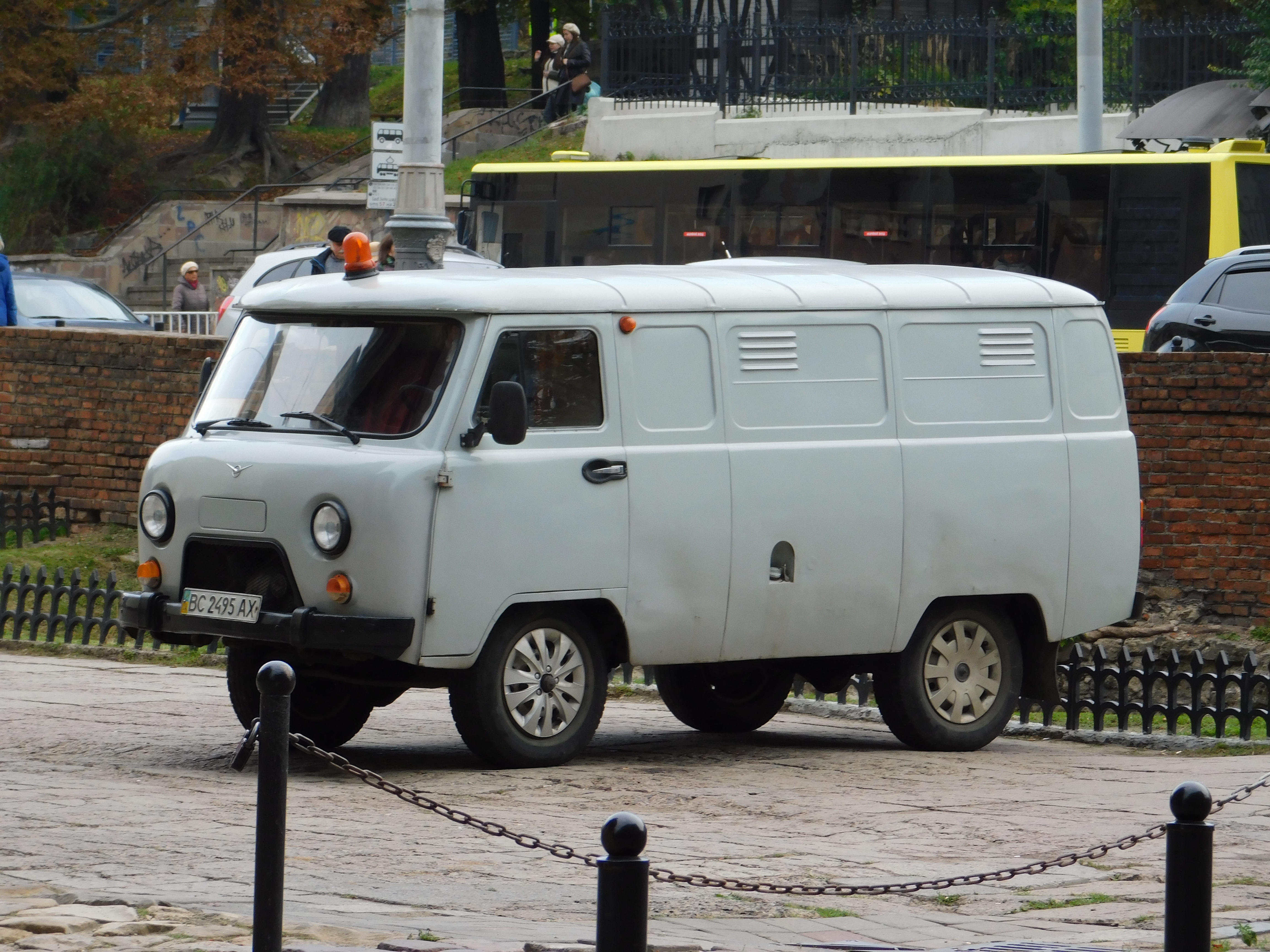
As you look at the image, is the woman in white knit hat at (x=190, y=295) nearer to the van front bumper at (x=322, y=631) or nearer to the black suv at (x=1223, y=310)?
the black suv at (x=1223, y=310)

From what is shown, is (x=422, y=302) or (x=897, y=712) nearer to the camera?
(x=422, y=302)

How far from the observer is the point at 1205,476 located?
14.7 metres

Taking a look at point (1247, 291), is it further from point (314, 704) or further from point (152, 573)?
point (152, 573)

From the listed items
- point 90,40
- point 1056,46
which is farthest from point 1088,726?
point 90,40

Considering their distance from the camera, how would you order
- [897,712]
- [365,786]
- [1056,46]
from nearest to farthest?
[365,786], [897,712], [1056,46]

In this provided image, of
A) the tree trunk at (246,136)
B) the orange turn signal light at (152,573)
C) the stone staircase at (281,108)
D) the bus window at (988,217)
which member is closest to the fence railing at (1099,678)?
the orange turn signal light at (152,573)

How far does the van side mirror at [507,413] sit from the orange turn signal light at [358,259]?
0.91 m

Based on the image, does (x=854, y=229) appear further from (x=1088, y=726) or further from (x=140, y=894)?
(x=140, y=894)

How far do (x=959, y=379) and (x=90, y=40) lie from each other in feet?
109

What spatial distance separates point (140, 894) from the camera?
654cm

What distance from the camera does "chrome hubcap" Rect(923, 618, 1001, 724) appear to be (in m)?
10.6

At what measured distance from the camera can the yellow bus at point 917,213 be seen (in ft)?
79.2

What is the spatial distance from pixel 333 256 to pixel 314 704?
8.50 metres

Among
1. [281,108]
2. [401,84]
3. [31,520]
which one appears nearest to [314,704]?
[31,520]
